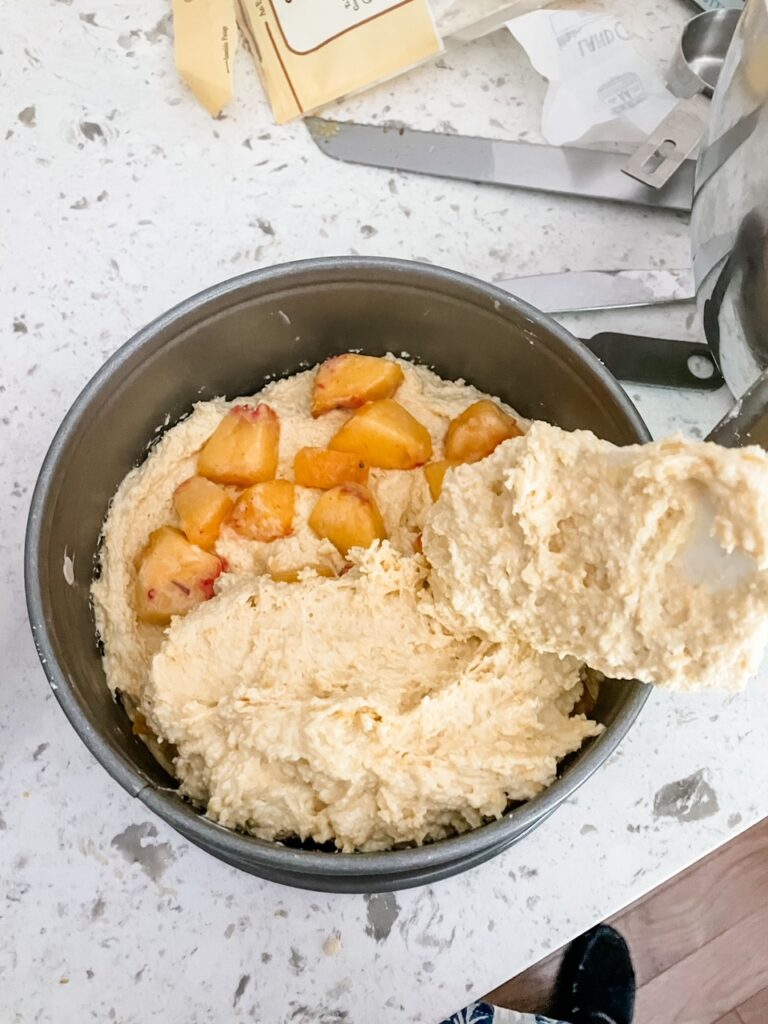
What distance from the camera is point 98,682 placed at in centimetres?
70

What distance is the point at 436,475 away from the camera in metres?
0.77

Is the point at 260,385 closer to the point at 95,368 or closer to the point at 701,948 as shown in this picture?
the point at 95,368

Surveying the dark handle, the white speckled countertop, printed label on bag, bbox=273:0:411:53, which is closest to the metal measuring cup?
the white speckled countertop

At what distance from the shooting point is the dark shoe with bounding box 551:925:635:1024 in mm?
1253

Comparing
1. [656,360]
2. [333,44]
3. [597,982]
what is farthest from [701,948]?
[333,44]

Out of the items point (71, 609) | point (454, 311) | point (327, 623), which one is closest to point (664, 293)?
point (454, 311)

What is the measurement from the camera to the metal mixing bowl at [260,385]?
0.58 m

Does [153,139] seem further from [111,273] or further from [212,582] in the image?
[212,582]

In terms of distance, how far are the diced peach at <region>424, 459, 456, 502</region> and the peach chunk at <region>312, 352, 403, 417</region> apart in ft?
0.32

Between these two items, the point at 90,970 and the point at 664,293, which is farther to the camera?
the point at 664,293

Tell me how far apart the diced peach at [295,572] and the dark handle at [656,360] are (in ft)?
1.24

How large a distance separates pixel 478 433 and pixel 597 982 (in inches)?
37.1

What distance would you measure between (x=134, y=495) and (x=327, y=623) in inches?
9.3

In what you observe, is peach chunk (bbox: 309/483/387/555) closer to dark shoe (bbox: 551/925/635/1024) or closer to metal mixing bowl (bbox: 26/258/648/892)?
metal mixing bowl (bbox: 26/258/648/892)
